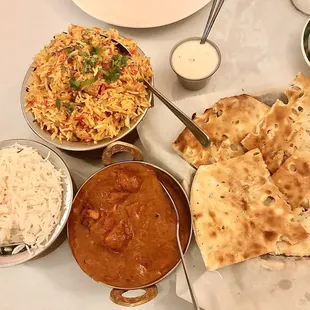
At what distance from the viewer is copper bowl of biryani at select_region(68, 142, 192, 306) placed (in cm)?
149

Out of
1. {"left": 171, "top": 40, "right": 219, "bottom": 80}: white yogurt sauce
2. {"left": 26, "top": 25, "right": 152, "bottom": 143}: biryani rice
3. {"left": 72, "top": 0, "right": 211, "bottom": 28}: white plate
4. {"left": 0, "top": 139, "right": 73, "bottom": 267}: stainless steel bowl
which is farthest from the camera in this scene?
{"left": 72, "top": 0, "right": 211, "bottom": 28}: white plate

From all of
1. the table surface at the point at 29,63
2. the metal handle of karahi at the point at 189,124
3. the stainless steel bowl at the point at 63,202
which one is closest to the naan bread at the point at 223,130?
the metal handle of karahi at the point at 189,124

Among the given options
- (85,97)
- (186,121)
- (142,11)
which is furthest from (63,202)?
(142,11)

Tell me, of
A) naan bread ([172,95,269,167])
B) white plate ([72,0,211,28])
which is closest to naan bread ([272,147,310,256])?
naan bread ([172,95,269,167])

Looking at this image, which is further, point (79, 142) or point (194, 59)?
point (194, 59)

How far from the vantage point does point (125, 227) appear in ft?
4.98

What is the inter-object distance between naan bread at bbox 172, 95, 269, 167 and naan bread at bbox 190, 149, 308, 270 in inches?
2.3

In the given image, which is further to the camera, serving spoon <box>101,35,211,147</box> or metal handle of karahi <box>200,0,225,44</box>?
metal handle of karahi <box>200,0,225,44</box>

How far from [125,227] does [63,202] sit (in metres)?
0.21

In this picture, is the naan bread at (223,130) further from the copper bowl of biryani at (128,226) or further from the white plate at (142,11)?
the white plate at (142,11)

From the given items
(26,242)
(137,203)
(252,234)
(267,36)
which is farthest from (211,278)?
(267,36)

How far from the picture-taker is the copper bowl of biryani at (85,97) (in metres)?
1.60

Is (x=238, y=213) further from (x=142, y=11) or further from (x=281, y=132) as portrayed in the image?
(x=142, y=11)

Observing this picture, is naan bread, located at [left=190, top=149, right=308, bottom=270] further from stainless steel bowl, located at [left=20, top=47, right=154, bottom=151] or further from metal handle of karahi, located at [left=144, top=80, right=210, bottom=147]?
stainless steel bowl, located at [left=20, top=47, right=154, bottom=151]
